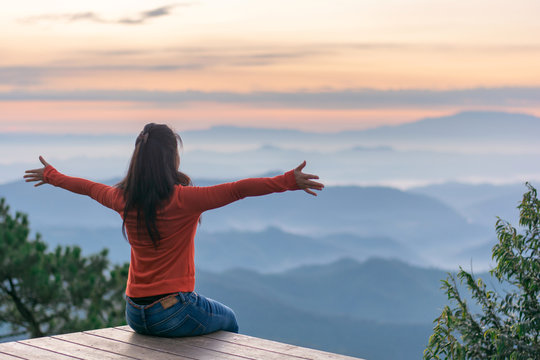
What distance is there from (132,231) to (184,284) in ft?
1.51

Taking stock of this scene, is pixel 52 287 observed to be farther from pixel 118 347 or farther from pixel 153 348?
pixel 153 348

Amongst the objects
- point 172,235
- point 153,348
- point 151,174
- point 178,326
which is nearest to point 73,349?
point 153,348

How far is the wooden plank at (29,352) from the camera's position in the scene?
3.84 metres

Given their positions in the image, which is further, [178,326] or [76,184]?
[76,184]

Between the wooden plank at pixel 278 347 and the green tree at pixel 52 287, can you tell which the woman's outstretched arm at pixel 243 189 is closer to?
the wooden plank at pixel 278 347

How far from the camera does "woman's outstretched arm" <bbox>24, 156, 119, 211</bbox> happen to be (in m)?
4.01

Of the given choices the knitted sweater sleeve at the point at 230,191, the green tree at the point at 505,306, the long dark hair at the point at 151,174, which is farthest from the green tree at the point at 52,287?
the knitted sweater sleeve at the point at 230,191

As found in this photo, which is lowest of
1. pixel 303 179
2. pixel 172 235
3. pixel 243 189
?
pixel 172 235

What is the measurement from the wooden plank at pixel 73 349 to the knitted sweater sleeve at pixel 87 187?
0.87 metres

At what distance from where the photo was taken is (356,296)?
176 metres

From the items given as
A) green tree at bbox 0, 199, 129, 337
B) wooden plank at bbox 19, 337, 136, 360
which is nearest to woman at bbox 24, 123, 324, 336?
wooden plank at bbox 19, 337, 136, 360

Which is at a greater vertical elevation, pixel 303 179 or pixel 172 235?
pixel 303 179

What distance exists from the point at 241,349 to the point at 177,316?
18.0 inches

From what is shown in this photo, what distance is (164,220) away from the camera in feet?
12.5
